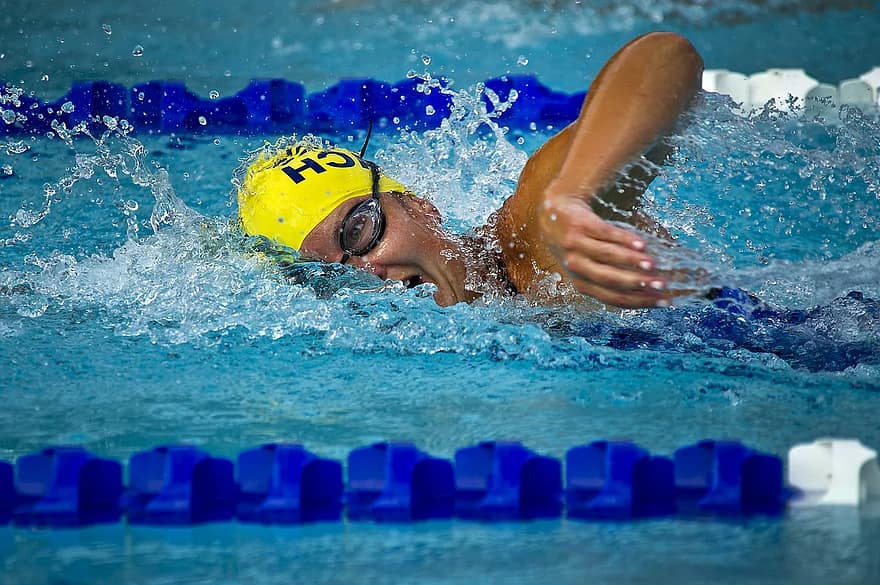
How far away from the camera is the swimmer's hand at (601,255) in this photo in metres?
1.26

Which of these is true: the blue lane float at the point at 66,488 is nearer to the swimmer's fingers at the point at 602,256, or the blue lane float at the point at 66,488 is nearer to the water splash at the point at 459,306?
the water splash at the point at 459,306

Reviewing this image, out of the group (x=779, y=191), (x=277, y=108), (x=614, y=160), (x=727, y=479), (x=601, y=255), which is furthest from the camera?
(x=277, y=108)

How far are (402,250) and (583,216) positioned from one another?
82cm

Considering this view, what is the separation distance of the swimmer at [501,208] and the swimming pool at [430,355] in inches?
2.8

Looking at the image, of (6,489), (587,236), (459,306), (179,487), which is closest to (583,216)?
(587,236)

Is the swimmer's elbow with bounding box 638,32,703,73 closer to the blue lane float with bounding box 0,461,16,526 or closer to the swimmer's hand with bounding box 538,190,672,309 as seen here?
the swimmer's hand with bounding box 538,190,672,309

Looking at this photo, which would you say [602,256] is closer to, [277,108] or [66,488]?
[66,488]

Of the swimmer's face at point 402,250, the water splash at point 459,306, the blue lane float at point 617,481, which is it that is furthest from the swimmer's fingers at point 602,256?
the swimmer's face at point 402,250

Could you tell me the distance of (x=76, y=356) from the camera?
7.21 ft

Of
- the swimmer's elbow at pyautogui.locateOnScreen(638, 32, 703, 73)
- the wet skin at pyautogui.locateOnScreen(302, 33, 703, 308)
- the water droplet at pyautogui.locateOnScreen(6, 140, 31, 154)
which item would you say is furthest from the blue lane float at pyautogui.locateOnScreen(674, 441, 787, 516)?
the water droplet at pyautogui.locateOnScreen(6, 140, 31, 154)

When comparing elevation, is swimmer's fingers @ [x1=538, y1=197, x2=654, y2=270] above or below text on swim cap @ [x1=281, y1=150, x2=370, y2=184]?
below

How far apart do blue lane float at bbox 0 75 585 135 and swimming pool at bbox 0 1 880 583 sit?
3.3 inches

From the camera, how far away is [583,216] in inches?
51.2

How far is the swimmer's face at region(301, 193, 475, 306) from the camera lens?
2084mm
